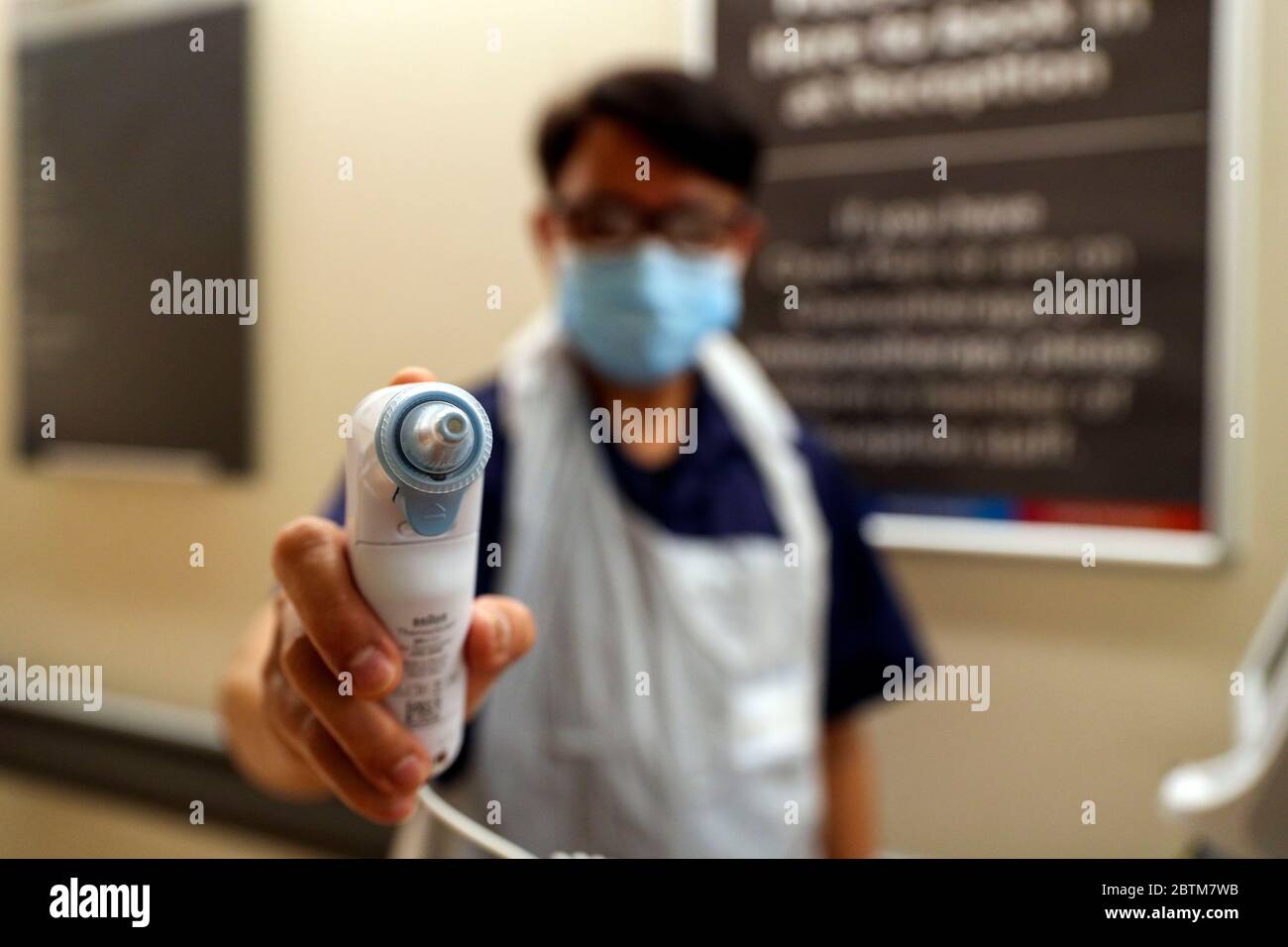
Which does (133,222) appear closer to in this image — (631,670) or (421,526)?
(631,670)

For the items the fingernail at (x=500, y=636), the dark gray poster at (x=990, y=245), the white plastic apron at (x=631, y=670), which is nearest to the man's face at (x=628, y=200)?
the white plastic apron at (x=631, y=670)

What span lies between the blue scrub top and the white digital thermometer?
486 mm

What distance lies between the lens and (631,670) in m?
0.65

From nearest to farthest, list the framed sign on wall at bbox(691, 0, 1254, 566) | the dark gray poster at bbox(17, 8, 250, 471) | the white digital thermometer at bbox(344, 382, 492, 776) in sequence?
1. the white digital thermometer at bbox(344, 382, 492, 776)
2. the framed sign on wall at bbox(691, 0, 1254, 566)
3. the dark gray poster at bbox(17, 8, 250, 471)

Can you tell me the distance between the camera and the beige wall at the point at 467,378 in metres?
0.76

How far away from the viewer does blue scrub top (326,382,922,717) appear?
710mm

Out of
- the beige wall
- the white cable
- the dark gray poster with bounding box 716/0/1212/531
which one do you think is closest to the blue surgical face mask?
the beige wall

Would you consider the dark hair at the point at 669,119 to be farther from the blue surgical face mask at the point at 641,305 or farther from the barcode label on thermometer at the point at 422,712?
the barcode label on thermometer at the point at 422,712

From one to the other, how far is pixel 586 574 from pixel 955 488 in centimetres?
41

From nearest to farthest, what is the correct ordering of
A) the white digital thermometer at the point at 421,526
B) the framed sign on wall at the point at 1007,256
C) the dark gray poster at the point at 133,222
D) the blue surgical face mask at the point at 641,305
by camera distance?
the white digital thermometer at the point at 421,526 < the blue surgical face mask at the point at 641,305 < the framed sign on wall at the point at 1007,256 < the dark gray poster at the point at 133,222

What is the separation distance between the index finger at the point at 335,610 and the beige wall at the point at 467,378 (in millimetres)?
481

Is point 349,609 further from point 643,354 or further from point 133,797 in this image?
point 133,797

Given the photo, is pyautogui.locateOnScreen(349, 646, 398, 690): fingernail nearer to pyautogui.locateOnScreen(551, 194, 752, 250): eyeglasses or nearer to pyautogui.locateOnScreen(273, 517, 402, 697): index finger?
pyautogui.locateOnScreen(273, 517, 402, 697): index finger
